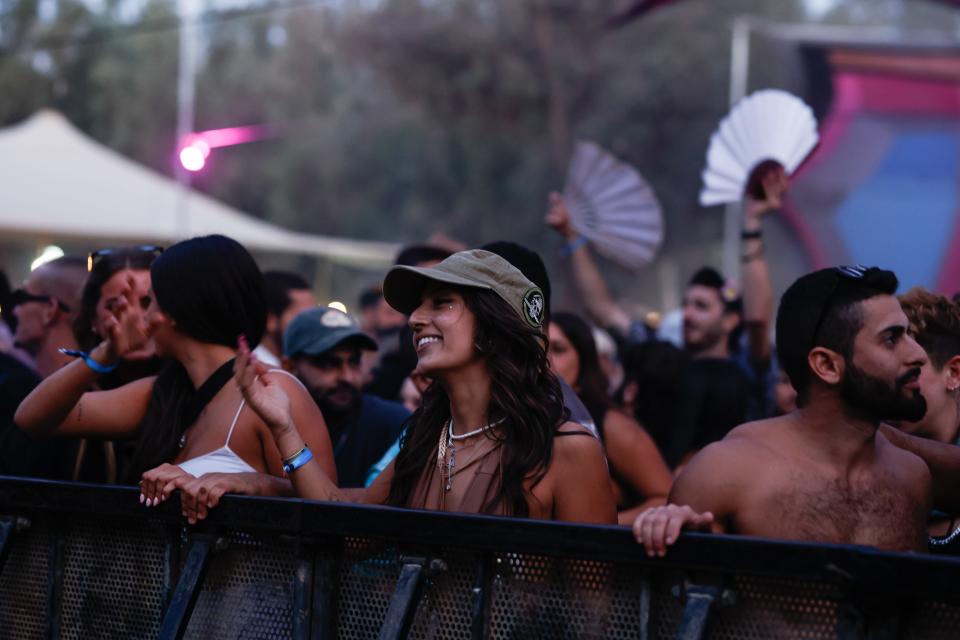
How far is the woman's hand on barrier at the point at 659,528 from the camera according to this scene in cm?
254

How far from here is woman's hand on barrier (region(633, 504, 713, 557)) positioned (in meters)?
2.54

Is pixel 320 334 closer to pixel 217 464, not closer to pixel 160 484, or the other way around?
pixel 217 464

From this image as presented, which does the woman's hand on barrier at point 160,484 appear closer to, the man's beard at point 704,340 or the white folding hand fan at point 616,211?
the white folding hand fan at point 616,211

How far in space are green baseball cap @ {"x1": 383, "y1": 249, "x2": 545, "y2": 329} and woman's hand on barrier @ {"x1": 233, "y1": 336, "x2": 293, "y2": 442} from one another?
416 millimetres

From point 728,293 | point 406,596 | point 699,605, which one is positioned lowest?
point 728,293

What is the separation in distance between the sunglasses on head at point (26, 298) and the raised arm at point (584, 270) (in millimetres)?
2396

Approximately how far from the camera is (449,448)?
11.7ft

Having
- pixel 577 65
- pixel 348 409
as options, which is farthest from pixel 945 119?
pixel 577 65

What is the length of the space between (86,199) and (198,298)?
13.3 metres

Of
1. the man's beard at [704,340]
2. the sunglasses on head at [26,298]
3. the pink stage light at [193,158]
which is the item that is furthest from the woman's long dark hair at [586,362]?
the pink stage light at [193,158]

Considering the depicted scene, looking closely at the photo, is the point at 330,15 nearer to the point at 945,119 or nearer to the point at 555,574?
the point at 945,119

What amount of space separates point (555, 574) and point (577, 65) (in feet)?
119

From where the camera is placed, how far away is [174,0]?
2130 inches

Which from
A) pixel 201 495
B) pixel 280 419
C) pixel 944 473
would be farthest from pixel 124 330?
pixel 944 473
